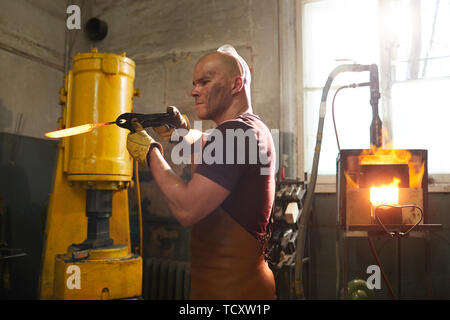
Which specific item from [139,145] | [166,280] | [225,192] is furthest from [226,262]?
[166,280]

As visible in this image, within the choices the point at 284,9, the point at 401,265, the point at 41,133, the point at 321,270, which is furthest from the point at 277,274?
the point at 41,133

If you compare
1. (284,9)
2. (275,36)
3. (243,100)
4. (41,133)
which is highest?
(284,9)

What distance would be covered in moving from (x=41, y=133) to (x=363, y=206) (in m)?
2.63

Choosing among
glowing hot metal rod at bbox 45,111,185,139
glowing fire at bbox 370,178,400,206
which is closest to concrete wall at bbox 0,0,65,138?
glowing hot metal rod at bbox 45,111,185,139

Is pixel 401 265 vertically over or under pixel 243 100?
under

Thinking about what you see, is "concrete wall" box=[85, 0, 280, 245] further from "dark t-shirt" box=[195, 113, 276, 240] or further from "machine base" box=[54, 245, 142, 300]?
"dark t-shirt" box=[195, 113, 276, 240]

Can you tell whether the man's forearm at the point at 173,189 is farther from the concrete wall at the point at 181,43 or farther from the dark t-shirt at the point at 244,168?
the concrete wall at the point at 181,43

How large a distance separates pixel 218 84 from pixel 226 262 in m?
0.52

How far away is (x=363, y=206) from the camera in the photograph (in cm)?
190

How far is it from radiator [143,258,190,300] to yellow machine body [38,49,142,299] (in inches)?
31.4

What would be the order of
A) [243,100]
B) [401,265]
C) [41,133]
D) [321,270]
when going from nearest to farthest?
[243,100], [401,265], [321,270], [41,133]

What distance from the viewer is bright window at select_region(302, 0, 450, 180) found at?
258cm
